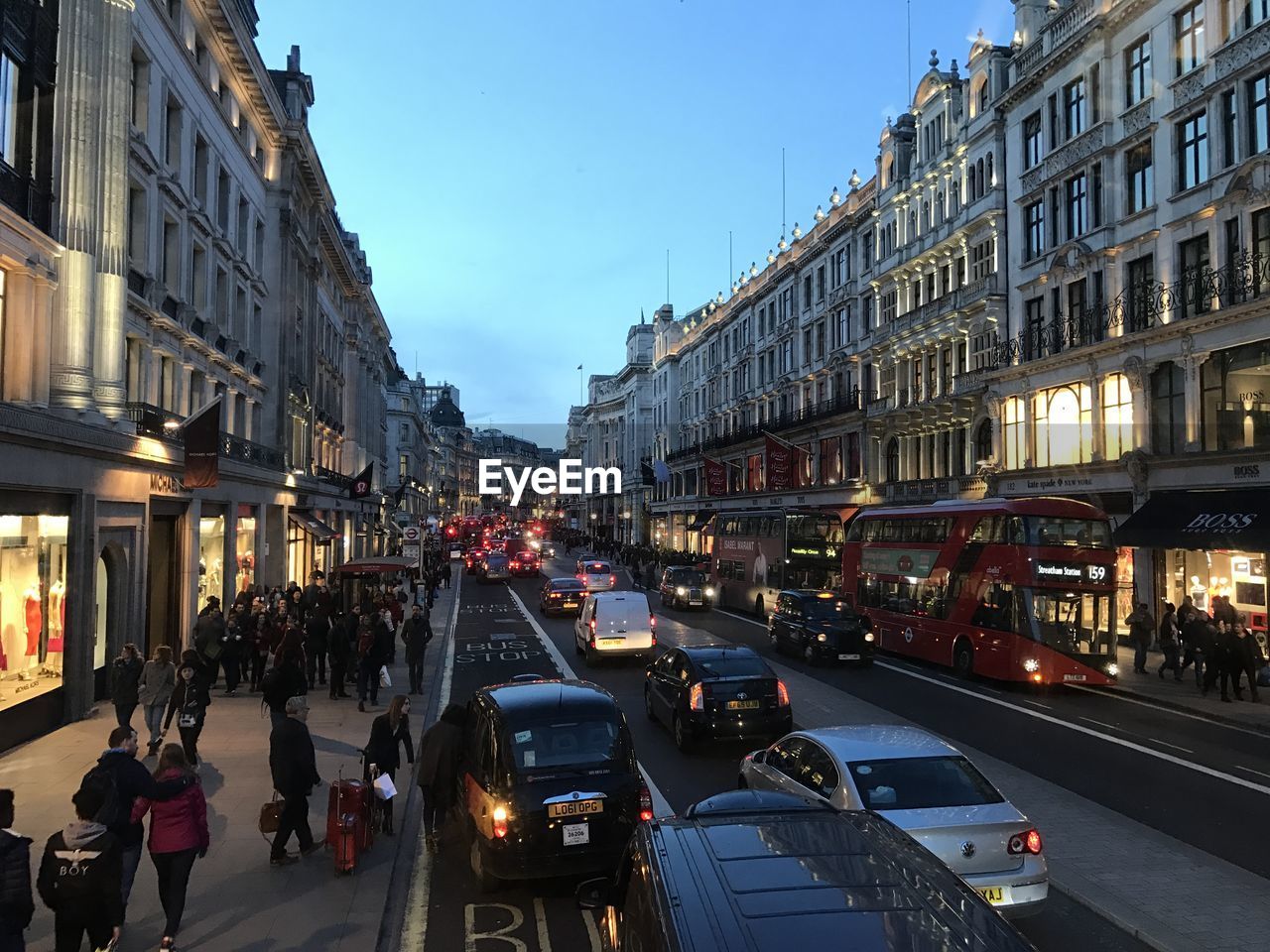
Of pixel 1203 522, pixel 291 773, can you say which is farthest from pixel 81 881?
pixel 1203 522

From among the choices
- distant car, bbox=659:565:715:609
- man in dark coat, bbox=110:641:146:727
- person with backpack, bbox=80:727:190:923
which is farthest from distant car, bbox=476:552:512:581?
person with backpack, bbox=80:727:190:923

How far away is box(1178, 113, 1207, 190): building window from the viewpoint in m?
26.1

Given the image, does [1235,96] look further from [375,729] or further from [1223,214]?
[375,729]

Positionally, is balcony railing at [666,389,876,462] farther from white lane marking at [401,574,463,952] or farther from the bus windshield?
white lane marking at [401,574,463,952]

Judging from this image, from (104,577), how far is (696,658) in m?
12.5

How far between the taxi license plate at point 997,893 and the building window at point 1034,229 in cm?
3121

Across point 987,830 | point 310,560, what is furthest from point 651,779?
point 310,560

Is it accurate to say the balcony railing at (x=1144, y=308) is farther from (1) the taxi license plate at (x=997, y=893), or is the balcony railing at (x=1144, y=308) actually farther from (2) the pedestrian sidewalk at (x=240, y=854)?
(2) the pedestrian sidewalk at (x=240, y=854)

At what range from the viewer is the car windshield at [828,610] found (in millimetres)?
24250

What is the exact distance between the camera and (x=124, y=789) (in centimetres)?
708

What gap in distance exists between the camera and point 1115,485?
29344mm

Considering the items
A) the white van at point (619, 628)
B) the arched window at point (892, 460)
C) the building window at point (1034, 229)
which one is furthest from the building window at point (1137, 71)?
the white van at point (619, 628)

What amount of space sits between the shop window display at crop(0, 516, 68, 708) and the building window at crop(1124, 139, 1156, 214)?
3029 cm

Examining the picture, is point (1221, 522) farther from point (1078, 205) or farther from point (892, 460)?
point (892, 460)
